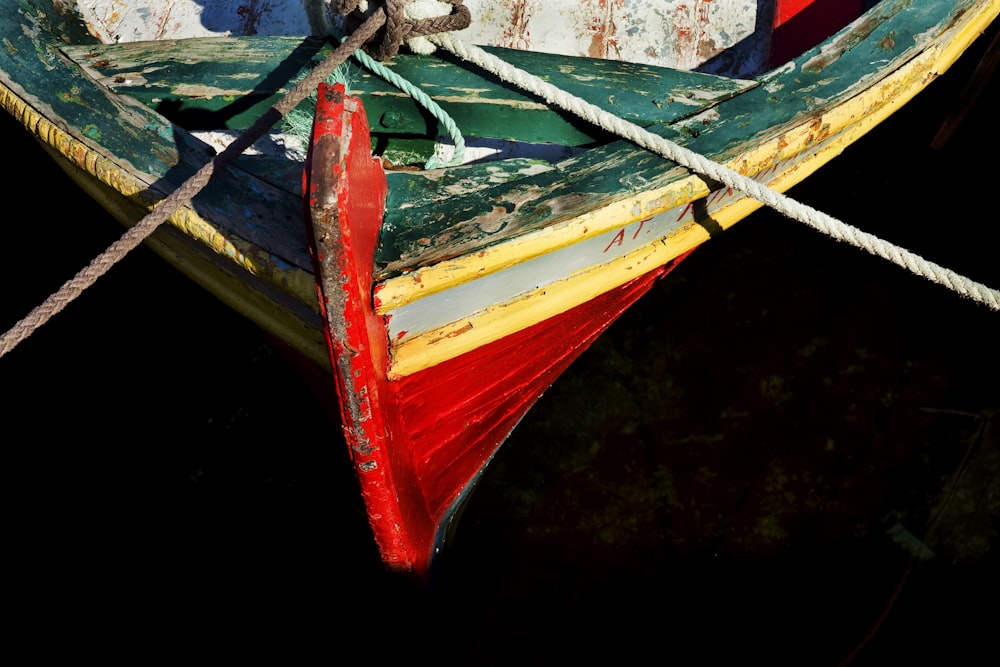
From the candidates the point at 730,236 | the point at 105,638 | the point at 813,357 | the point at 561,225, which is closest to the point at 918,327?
the point at 813,357

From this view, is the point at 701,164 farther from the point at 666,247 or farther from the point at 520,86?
A: the point at 520,86

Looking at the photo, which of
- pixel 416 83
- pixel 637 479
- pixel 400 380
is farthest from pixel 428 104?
pixel 637 479

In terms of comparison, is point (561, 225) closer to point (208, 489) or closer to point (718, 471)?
point (718, 471)

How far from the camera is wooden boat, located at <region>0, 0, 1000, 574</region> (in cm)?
127

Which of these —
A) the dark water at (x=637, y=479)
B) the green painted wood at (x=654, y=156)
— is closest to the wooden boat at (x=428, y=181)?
the green painted wood at (x=654, y=156)

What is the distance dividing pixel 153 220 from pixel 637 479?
6.11ft

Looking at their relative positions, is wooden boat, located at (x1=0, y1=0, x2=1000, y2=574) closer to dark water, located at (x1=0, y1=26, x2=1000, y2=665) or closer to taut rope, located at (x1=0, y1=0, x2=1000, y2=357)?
taut rope, located at (x1=0, y1=0, x2=1000, y2=357)

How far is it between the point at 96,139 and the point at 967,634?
285 cm

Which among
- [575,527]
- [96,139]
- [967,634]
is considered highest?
[96,139]

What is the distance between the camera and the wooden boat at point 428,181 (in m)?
1.27

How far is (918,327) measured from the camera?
103 inches

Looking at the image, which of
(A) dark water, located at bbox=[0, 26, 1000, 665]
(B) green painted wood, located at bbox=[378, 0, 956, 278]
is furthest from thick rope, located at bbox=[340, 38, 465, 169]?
(A) dark water, located at bbox=[0, 26, 1000, 665]

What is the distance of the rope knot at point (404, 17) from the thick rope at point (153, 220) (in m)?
0.08

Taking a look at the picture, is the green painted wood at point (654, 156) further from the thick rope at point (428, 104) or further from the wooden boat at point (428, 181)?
the thick rope at point (428, 104)
